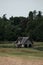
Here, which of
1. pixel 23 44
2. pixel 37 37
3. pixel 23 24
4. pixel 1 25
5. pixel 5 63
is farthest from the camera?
pixel 23 24

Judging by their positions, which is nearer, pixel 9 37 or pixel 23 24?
pixel 9 37

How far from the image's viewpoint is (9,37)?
3467 inches

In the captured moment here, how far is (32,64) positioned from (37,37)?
6675 cm

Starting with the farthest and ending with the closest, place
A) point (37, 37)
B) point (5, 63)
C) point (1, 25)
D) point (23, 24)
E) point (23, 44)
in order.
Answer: point (23, 24), point (1, 25), point (37, 37), point (23, 44), point (5, 63)

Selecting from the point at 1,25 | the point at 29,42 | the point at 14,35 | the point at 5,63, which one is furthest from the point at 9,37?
the point at 5,63

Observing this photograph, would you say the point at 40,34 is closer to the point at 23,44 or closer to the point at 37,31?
the point at 37,31

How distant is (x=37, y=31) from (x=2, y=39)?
15.0m

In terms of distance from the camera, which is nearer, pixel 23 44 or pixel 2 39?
pixel 23 44

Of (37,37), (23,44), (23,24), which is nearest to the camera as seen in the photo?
(23,44)

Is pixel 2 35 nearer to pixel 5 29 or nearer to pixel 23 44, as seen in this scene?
pixel 5 29

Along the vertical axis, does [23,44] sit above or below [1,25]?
below

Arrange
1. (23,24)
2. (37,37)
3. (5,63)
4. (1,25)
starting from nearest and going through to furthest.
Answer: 1. (5,63)
2. (37,37)
3. (1,25)
4. (23,24)

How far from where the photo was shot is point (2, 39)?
87375 millimetres

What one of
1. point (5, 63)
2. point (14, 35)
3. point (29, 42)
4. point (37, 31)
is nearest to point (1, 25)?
point (14, 35)
